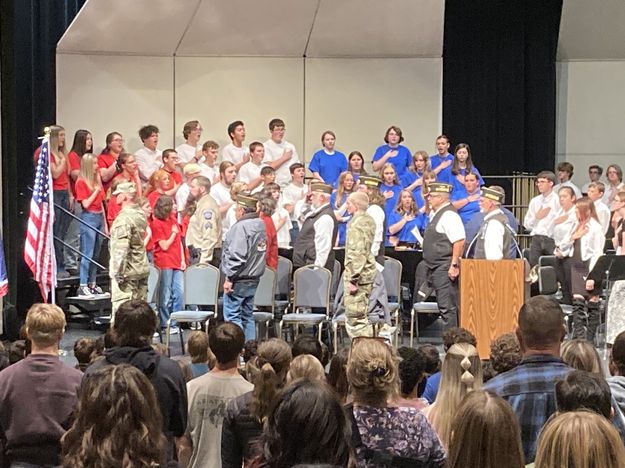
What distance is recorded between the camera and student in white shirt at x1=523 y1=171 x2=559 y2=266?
498 inches

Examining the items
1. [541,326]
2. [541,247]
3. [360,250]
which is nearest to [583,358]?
[541,326]

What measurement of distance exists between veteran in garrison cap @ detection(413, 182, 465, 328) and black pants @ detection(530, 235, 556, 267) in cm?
206

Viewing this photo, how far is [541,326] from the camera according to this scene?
4.27 metres

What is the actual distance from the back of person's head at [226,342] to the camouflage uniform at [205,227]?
22.2 ft

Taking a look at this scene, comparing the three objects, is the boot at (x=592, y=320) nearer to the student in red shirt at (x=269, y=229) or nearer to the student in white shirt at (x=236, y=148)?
the student in red shirt at (x=269, y=229)

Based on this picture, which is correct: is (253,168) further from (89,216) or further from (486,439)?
(486,439)

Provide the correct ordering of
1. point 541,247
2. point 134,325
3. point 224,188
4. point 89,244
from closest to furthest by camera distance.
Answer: point 134,325
point 89,244
point 541,247
point 224,188

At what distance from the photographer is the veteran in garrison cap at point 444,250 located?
10.8 metres

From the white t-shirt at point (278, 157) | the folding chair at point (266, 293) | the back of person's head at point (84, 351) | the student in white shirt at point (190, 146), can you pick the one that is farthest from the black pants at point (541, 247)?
the back of person's head at point (84, 351)

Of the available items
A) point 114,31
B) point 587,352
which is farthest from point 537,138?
point 587,352

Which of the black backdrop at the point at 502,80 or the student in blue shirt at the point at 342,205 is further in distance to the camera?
the black backdrop at the point at 502,80

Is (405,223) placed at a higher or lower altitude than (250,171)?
lower

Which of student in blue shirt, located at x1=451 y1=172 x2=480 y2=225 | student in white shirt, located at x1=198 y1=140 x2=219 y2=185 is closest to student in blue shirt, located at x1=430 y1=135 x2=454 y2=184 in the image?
student in blue shirt, located at x1=451 y1=172 x2=480 y2=225

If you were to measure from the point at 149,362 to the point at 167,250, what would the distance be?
6.76 metres
